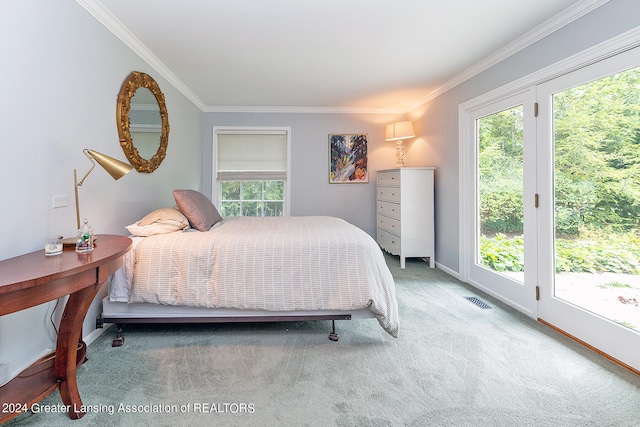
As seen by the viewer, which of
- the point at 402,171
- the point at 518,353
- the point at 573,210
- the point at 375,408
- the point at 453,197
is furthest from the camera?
the point at 402,171

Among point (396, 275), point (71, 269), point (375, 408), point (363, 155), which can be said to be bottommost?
point (375, 408)

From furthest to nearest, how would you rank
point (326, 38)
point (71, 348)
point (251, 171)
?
point (251, 171) → point (326, 38) → point (71, 348)

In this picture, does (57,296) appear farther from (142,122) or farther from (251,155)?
(251,155)

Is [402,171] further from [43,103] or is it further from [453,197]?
[43,103]

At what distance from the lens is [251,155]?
4633 millimetres

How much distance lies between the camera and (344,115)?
4668mm

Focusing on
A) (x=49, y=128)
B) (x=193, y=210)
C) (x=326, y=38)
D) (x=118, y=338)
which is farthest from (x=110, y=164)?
(x=326, y=38)

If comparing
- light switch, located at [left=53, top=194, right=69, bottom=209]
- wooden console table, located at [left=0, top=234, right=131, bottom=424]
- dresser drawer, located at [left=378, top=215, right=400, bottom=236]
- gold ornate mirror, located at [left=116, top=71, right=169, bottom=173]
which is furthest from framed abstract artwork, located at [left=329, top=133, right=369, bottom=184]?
wooden console table, located at [left=0, top=234, right=131, bottom=424]

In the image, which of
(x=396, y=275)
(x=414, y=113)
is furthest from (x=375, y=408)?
(x=414, y=113)

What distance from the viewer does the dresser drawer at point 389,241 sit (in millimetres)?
3952

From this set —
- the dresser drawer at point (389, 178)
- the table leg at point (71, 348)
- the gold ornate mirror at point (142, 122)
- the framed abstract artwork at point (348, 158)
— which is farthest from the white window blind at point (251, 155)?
the table leg at point (71, 348)

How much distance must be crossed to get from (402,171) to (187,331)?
3.05m

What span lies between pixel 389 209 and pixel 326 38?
2.43 m

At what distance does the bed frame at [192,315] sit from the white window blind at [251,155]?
113 inches
